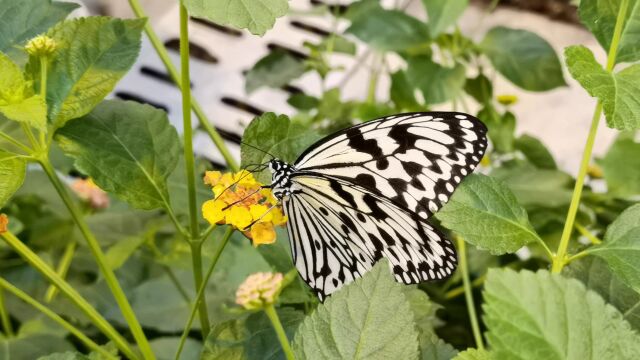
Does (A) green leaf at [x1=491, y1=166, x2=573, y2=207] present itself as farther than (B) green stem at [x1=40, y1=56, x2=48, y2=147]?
Yes

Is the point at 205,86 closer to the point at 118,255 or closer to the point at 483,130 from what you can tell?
the point at 118,255

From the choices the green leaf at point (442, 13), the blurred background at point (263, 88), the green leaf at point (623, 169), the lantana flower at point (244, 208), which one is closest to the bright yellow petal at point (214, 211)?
the lantana flower at point (244, 208)

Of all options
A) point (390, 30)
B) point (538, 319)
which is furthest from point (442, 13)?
point (538, 319)

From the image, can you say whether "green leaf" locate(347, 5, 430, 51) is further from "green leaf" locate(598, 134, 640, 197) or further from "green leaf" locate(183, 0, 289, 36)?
"green leaf" locate(183, 0, 289, 36)

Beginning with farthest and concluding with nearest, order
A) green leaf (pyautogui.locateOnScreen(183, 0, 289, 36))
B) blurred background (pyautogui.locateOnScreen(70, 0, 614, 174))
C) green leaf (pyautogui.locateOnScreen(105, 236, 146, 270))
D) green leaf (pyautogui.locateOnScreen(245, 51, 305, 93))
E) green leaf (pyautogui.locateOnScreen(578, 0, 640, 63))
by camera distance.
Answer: blurred background (pyautogui.locateOnScreen(70, 0, 614, 174)), green leaf (pyautogui.locateOnScreen(245, 51, 305, 93)), green leaf (pyautogui.locateOnScreen(105, 236, 146, 270)), green leaf (pyautogui.locateOnScreen(578, 0, 640, 63)), green leaf (pyautogui.locateOnScreen(183, 0, 289, 36))

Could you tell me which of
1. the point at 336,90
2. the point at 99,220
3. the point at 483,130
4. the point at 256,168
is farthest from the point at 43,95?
the point at 336,90

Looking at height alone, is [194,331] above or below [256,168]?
below

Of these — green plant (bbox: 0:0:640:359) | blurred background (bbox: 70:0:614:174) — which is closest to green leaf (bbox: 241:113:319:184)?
green plant (bbox: 0:0:640:359)
